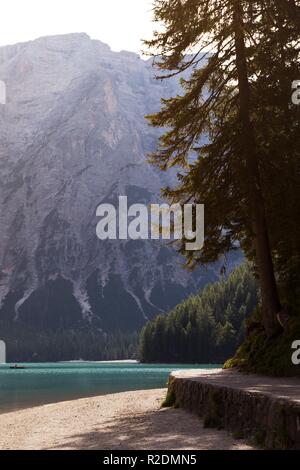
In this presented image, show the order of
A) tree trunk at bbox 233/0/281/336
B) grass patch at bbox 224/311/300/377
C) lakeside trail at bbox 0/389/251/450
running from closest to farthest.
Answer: lakeside trail at bbox 0/389/251/450 → grass patch at bbox 224/311/300/377 → tree trunk at bbox 233/0/281/336

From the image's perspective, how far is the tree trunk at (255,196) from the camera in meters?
22.4

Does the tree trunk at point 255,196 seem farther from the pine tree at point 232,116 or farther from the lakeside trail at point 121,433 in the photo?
the lakeside trail at point 121,433

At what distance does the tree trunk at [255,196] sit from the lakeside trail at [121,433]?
5.80 m

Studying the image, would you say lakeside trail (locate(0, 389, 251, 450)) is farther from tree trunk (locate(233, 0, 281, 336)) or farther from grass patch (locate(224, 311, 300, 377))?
tree trunk (locate(233, 0, 281, 336))

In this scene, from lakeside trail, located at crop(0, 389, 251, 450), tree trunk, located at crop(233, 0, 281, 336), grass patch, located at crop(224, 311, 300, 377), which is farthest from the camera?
tree trunk, located at crop(233, 0, 281, 336)

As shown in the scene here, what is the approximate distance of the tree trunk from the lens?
2242cm

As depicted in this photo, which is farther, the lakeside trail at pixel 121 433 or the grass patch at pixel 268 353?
the grass patch at pixel 268 353

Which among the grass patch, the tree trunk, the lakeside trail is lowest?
the lakeside trail

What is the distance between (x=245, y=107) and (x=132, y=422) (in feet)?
40.1

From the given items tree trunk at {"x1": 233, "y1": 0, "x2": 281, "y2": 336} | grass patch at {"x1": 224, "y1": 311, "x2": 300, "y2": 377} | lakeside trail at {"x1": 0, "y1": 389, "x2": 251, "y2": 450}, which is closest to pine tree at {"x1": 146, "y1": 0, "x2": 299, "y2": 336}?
tree trunk at {"x1": 233, "y1": 0, "x2": 281, "y2": 336}

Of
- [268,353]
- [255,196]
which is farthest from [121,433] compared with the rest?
[255,196]

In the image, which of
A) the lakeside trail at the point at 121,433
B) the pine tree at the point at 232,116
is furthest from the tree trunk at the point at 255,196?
the lakeside trail at the point at 121,433

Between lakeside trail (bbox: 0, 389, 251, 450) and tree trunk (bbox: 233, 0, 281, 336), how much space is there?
5.80 m

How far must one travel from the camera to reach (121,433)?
16.3 meters
